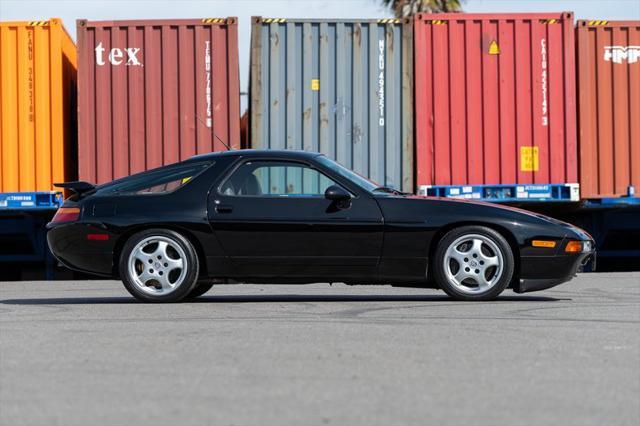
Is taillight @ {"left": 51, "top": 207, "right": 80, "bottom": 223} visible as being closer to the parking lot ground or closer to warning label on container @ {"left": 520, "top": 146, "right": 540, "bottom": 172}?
the parking lot ground

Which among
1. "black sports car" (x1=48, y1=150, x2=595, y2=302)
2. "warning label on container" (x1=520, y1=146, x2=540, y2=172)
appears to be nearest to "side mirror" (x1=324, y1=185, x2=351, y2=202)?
"black sports car" (x1=48, y1=150, x2=595, y2=302)

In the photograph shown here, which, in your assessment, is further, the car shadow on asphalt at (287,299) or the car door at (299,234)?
the car shadow on asphalt at (287,299)

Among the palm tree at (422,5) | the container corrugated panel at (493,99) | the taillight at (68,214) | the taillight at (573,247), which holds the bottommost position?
the taillight at (573,247)

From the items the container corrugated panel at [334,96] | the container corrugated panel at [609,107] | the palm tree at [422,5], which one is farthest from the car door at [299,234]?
the palm tree at [422,5]

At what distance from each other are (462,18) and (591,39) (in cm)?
183

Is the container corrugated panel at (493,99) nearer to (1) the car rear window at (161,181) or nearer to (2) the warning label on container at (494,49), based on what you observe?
(2) the warning label on container at (494,49)

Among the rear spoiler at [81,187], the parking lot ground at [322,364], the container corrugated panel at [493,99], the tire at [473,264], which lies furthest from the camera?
the container corrugated panel at [493,99]

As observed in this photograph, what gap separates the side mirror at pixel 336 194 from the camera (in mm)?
9055

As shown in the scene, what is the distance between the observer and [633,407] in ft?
15.0

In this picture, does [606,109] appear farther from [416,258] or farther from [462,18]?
[416,258]

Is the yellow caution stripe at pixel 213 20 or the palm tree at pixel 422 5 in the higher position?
the palm tree at pixel 422 5

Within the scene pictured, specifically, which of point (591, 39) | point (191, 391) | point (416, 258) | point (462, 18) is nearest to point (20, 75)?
point (462, 18)

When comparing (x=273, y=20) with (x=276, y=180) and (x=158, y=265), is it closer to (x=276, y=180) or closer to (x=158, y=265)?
(x=276, y=180)

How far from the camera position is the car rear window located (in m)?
9.41
